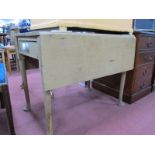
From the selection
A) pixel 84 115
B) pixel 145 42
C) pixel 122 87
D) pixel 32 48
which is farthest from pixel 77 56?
pixel 145 42

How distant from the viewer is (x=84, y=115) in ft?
4.55

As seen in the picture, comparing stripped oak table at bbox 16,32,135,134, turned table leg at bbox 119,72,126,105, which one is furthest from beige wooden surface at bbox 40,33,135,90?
turned table leg at bbox 119,72,126,105

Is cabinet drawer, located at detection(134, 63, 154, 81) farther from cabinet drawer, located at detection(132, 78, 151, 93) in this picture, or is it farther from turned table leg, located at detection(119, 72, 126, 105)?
turned table leg, located at detection(119, 72, 126, 105)

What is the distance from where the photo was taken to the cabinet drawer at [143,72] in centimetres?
158

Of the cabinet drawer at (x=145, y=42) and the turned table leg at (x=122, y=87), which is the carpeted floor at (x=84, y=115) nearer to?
the turned table leg at (x=122, y=87)

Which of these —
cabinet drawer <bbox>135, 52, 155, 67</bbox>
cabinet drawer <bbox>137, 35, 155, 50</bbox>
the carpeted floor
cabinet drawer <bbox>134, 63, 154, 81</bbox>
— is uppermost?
cabinet drawer <bbox>137, 35, 155, 50</bbox>

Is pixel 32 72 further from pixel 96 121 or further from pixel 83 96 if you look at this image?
pixel 96 121

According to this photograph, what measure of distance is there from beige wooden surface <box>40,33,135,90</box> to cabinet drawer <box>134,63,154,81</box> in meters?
0.38

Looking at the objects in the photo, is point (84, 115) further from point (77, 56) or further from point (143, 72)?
point (143, 72)

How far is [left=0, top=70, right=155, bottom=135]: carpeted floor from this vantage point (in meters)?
1.17

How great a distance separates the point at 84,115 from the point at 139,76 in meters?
0.73

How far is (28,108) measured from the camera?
144 cm

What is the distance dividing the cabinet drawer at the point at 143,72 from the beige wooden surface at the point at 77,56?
0.38 metres
